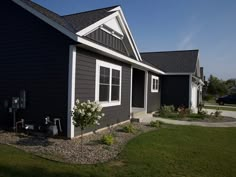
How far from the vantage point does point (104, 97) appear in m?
8.29

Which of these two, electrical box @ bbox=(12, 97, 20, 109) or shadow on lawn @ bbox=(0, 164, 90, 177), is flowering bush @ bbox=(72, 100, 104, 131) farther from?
electrical box @ bbox=(12, 97, 20, 109)

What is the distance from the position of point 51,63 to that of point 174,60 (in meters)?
14.6

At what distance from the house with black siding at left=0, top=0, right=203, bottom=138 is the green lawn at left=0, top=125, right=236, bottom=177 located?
6.08 feet

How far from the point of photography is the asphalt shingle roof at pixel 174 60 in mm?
17203

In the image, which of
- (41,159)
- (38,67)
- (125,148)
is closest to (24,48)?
(38,67)

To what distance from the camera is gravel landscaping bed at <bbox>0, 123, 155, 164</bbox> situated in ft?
16.2

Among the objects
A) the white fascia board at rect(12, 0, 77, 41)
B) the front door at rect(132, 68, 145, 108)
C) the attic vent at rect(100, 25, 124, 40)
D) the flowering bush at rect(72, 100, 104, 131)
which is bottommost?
the flowering bush at rect(72, 100, 104, 131)

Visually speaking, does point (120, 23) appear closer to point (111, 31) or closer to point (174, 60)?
point (111, 31)

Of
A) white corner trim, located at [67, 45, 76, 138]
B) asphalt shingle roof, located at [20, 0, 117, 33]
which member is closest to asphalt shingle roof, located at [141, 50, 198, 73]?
asphalt shingle roof, located at [20, 0, 117, 33]

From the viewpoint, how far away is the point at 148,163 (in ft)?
15.5

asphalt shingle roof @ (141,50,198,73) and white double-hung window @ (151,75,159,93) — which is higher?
asphalt shingle roof @ (141,50,198,73)

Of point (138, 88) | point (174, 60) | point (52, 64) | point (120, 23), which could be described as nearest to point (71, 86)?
point (52, 64)

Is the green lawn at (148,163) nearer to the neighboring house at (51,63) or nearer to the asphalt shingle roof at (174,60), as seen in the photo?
the neighboring house at (51,63)

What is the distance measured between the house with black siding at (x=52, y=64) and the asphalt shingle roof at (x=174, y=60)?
959cm
